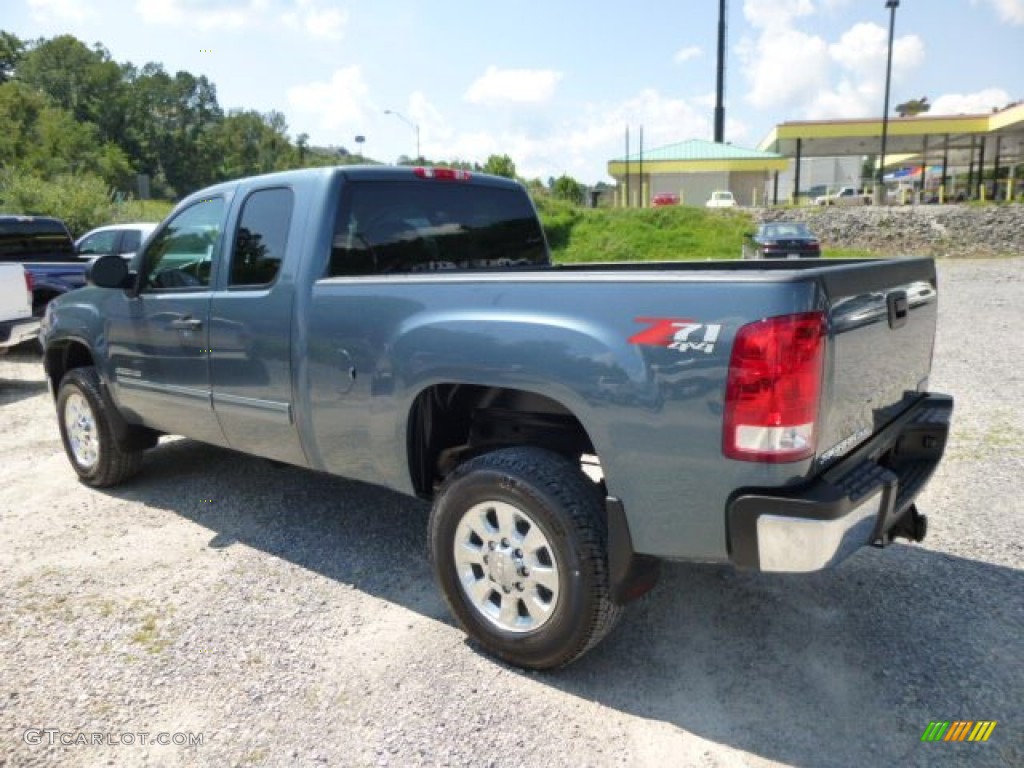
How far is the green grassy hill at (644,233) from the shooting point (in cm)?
3409

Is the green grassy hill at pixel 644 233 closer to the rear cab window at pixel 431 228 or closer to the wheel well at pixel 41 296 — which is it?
the wheel well at pixel 41 296

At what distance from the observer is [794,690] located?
120 inches

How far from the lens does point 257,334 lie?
3.97 m

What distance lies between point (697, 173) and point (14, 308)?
50599mm

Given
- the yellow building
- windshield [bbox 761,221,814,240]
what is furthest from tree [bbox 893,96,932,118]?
windshield [bbox 761,221,814,240]

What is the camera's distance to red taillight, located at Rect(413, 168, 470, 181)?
427cm

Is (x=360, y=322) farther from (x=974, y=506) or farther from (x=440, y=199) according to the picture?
(x=974, y=506)

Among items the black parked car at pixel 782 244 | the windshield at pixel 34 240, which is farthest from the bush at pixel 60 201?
the black parked car at pixel 782 244

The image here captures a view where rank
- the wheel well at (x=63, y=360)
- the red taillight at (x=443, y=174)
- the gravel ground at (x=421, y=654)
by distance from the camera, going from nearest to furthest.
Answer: the gravel ground at (x=421, y=654)
the red taillight at (x=443, y=174)
the wheel well at (x=63, y=360)

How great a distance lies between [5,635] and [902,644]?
153 inches

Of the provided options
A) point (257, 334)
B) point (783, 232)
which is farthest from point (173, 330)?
point (783, 232)

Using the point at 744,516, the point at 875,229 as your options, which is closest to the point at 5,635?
the point at 744,516

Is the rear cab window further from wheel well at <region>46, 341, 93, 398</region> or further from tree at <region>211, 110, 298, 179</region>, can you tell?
tree at <region>211, 110, 298, 179</region>

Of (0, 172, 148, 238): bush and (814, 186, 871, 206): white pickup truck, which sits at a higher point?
(0, 172, 148, 238): bush
